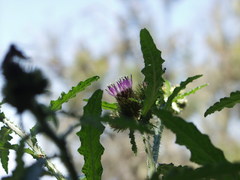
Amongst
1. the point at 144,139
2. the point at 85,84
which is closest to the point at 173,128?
the point at 144,139

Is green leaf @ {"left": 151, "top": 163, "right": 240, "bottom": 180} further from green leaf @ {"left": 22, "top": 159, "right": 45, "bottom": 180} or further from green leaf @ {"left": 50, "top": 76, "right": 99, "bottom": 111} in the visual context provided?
green leaf @ {"left": 50, "top": 76, "right": 99, "bottom": 111}

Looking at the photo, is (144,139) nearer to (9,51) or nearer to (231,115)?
(9,51)

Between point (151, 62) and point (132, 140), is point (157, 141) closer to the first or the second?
point (132, 140)

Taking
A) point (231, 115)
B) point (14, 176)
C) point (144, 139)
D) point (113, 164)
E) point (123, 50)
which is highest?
point (123, 50)

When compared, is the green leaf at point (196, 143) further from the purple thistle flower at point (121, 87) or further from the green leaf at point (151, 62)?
the purple thistle flower at point (121, 87)

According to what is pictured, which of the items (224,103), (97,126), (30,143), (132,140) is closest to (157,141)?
(132,140)
